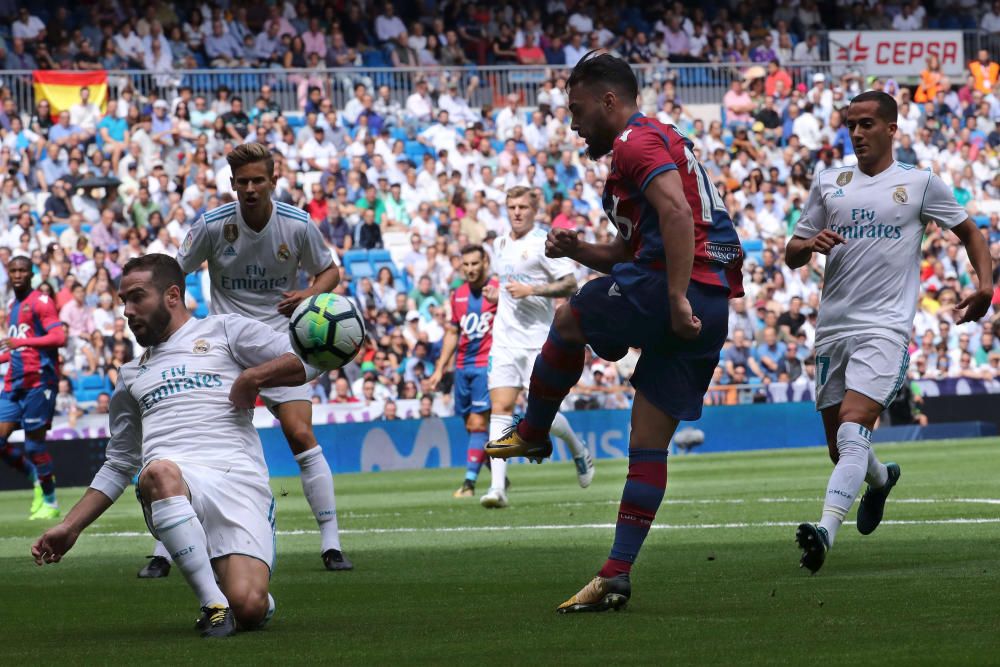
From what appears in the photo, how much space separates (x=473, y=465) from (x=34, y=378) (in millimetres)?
4294

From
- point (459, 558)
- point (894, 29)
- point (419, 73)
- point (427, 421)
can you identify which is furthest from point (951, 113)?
point (459, 558)

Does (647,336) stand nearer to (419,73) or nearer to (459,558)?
(459,558)

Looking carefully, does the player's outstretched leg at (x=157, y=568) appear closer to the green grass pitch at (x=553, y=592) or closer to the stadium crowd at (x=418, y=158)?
the green grass pitch at (x=553, y=592)

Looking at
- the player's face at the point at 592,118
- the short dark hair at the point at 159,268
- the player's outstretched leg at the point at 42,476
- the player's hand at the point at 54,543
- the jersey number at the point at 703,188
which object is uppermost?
the player's face at the point at 592,118

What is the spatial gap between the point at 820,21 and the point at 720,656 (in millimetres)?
35368

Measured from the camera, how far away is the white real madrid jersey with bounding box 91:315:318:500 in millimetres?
6410

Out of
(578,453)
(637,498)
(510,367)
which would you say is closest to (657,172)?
(637,498)

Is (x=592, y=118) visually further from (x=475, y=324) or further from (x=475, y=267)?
(x=475, y=324)

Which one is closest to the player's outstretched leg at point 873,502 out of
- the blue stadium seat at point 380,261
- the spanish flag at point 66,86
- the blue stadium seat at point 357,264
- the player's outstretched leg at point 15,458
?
the player's outstretched leg at point 15,458

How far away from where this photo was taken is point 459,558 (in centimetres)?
924

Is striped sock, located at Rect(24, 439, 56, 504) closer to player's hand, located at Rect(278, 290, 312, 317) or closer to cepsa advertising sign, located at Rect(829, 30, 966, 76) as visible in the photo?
player's hand, located at Rect(278, 290, 312, 317)

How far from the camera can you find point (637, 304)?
6.52 m

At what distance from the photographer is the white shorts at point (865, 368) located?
8250 mm

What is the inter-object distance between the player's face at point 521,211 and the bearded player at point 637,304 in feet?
22.5
